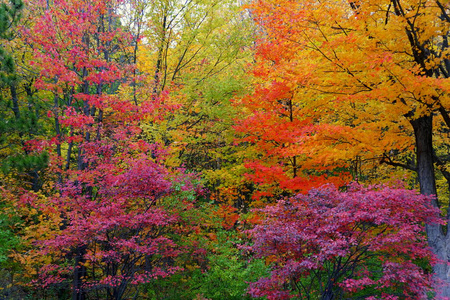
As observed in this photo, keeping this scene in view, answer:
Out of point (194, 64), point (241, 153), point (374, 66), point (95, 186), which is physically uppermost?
point (194, 64)

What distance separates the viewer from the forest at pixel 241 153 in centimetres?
586

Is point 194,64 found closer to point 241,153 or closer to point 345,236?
point 241,153

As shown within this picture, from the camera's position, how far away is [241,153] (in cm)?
1176

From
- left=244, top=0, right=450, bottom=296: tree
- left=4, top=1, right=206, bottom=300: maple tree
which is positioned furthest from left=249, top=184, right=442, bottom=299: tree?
left=4, top=1, right=206, bottom=300: maple tree

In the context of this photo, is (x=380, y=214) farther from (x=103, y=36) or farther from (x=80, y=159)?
(x=103, y=36)

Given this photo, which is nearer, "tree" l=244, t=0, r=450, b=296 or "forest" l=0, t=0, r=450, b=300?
"forest" l=0, t=0, r=450, b=300

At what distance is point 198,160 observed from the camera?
17.1 meters

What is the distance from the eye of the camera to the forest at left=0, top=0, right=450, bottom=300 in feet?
19.2

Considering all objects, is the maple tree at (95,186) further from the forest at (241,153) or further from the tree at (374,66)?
the tree at (374,66)

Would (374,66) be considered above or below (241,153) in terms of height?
above

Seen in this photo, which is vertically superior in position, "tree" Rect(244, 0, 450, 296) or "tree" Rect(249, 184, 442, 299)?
"tree" Rect(244, 0, 450, 296)

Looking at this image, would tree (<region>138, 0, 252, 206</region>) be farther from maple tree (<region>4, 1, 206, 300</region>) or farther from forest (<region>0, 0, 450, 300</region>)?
maple tree (<region>4, 1, 206, 300</region>)

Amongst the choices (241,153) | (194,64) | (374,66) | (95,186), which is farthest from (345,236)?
(194,64)

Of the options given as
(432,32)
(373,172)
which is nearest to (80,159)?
(432,32)
